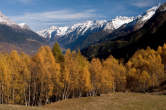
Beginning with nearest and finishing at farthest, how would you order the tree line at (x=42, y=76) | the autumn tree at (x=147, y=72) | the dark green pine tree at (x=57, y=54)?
1. the tree line at (x=42, y=76)
2. the dark green pine tree at (x=57, y=54)
3. the autumn tree at (x=147, y=72)

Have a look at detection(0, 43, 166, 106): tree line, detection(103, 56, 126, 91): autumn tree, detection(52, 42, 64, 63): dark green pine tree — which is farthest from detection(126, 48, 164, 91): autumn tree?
detection(52, 42, 64, 63): dark green pine tree

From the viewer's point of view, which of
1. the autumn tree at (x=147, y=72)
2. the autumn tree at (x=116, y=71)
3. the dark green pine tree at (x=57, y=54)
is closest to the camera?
the dark green pine tree at (x=57, y=54)

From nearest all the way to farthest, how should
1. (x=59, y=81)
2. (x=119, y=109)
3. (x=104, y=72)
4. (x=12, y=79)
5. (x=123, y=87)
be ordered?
(x=119, y=109), (x=12, y=79), (x=59, y=81), (x=104, y=72), (x=123, y=87)

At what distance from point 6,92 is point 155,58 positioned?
65575 mm

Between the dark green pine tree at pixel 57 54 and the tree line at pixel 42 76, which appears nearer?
the tree line at pixel 42 76

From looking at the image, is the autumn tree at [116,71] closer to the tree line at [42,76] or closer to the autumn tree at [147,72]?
the tree line at [42,76]

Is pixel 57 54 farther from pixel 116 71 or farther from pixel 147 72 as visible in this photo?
pixel 147 72

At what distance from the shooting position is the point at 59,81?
55.9 meters

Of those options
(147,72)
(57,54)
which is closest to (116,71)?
(147,72)

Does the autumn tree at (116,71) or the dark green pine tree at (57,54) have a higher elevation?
the dark green pine tree at (57,54)

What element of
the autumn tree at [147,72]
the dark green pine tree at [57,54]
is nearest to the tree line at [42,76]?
the dark green pine tree at [57,54]

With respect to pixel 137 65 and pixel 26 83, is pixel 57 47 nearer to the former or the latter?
pixel 26 83

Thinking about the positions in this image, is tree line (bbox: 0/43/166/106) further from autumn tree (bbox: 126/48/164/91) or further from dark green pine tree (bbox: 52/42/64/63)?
autumn tree (bbox: 126/48/164/91)

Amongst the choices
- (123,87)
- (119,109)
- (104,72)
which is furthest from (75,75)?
(123,87)
